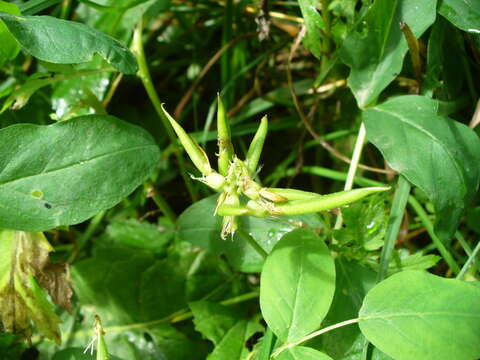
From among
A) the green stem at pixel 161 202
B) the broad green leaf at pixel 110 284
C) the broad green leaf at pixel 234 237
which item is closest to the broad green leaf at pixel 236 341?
the broad green leaf at pixel 234 237

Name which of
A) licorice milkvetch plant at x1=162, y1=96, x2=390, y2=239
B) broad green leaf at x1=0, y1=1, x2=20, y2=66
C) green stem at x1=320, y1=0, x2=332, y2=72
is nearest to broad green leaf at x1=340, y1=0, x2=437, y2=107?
green stem at x1=320, y1=0, x2=332, y2=72

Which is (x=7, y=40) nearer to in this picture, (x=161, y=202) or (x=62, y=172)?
(x=62, y=172)

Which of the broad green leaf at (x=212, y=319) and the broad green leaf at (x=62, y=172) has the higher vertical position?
the broad green leaf at (x=62, y=172)

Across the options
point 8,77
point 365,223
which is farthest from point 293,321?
point 8,77

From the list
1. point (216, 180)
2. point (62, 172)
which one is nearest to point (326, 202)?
point (216, 180)

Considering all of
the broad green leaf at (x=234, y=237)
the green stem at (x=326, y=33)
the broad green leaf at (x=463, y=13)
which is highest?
the broad green leaf at (x=463, y=13)

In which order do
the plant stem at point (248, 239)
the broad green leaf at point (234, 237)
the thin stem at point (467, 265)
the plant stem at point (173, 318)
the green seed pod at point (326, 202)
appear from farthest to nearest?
the plant stem at point (173, 318), the broad green leaf at point (234, 237), the thin stem at point (467, 265), the plant stem at point (248, 239), the green seed pod at point (326, 202)

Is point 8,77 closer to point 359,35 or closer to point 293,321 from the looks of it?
point 359,35

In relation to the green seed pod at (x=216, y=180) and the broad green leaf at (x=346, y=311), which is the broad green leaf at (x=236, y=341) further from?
the green seed pod at (x=216, y=180)
